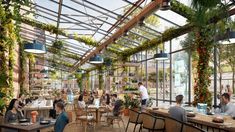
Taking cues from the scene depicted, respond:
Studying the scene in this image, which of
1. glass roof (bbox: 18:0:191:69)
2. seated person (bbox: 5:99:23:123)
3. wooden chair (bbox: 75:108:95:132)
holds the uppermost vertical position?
glass roof (bbox: 18:0:191:69)

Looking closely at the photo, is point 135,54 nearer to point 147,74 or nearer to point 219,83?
point 147,74

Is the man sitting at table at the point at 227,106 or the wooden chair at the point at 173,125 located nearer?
the wooden chair at the point at 173,125

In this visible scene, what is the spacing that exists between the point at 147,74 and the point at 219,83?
6468mm

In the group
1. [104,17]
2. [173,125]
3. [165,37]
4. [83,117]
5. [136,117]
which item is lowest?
[83,117]

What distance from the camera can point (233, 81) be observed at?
288 inches

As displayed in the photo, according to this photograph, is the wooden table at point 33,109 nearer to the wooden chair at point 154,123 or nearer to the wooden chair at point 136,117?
the wooden chair at point 136,117

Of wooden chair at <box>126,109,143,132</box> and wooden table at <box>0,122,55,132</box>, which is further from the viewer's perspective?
wooden chair at <box>126,109,143,132</box>

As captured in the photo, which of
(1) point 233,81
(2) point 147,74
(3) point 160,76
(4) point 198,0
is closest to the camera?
(4) point 198,0

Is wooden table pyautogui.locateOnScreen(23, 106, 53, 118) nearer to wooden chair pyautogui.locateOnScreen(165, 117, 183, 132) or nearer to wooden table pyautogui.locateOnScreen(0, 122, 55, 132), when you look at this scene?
wooden table pyautogui.locateOnScreen(0, 122, 55, 132)

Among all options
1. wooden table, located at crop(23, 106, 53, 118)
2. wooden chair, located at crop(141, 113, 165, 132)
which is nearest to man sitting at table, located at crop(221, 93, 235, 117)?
wooden chair, located at crop(141, 113, 165, 132)

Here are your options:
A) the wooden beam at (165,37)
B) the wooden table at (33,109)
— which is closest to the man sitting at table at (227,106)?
the wooden beam at (165,37)


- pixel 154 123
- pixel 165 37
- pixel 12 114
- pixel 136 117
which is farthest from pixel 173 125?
pixel 165 37

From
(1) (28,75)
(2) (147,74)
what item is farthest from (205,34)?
(1) (28,75)

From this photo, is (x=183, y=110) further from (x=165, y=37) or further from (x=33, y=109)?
(x=165, y=37)
